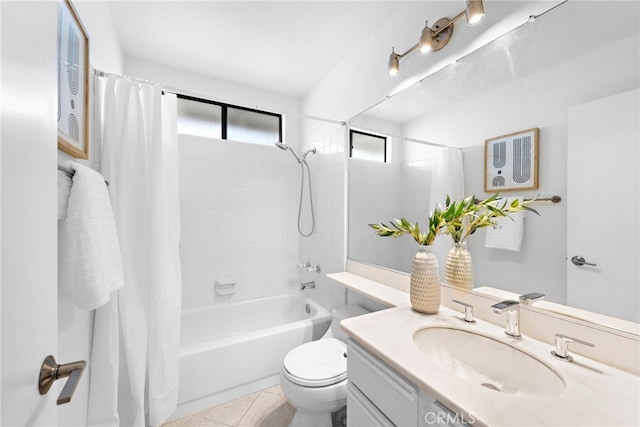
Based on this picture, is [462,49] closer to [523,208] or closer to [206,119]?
[523,208]

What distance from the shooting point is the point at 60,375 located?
1.67 feet

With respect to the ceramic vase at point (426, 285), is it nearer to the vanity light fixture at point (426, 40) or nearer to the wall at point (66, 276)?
the vanity light fixture at point (426, 40)

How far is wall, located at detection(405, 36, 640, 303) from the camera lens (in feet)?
2.60

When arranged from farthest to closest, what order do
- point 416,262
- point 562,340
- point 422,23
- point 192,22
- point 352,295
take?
point 352,295, point 192,22, point 422,23, point 416,262, point 562,340

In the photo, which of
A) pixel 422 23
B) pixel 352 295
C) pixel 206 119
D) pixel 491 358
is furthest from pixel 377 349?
pixel 206 119

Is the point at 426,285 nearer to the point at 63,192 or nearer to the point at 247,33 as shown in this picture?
the point at 63,192

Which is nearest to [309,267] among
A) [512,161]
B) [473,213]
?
[473,213]

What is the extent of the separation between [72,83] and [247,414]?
6.45 feet

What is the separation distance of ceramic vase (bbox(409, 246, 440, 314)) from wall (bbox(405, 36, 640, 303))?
19cm

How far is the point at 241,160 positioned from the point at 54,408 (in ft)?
7.23

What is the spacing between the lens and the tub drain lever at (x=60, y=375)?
47 centimetres

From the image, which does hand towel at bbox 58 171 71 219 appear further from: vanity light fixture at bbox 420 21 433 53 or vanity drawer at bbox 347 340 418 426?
vanity light fixture at bbox 420 21 433 53

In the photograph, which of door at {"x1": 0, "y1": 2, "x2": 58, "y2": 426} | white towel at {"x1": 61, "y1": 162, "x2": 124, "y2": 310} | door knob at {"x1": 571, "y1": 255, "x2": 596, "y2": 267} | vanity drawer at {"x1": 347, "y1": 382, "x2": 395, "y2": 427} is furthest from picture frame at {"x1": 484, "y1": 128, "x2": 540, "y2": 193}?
white towel at {"x1": 61, "y1": 162, "x2": 124, "y2": 310}

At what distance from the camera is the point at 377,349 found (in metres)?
0.85
